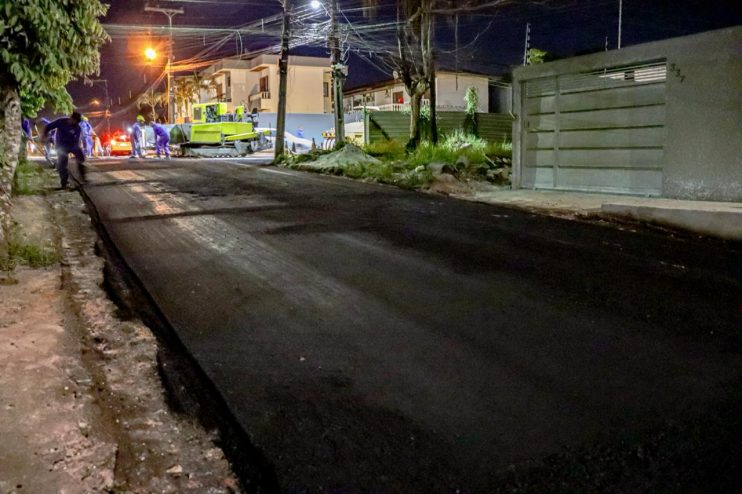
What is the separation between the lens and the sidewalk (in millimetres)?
8453

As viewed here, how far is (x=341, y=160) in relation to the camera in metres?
20.7

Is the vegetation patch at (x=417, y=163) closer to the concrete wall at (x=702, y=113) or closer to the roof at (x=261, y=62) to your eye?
the concrete wall at (x=702, y=113)

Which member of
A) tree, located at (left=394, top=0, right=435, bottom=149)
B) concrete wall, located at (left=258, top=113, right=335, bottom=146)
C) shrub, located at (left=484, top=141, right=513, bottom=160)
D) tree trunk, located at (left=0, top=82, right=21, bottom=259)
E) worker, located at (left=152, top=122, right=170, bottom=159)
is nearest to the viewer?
tree trunk, located at (left=0, top=82, right=21, bottom=259)

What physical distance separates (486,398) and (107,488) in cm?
195

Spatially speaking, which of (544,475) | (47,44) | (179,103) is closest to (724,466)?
(544,475)

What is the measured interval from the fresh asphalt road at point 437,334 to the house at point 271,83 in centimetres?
5090

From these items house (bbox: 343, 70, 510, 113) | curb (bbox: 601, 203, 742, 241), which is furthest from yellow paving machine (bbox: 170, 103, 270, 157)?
curb (bbox: 601, 203, 742, 241)

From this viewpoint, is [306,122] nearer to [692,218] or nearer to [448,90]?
[448,90]

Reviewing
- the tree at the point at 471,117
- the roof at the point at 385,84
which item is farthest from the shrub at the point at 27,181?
the roof at the point at 385,84

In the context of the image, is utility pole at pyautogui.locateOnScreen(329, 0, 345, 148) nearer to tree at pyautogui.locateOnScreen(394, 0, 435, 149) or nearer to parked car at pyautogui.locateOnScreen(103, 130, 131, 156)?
tree at pyautogui.locateOnScreen(394, 0, 435, 149)

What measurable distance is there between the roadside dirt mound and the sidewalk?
21.7 feet

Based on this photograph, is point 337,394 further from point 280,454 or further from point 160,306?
point 160,306

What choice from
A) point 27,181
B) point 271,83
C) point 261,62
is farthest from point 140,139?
point 271,83

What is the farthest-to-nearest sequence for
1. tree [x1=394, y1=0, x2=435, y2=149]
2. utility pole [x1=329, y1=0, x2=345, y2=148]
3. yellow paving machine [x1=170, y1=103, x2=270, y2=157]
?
yellow paving machine [x1=170, y1=103, x2=270, y2=157]
utility pole [x1=329, y1=0, x2=345, y2=148]
tree [x1=394, y1=0, x2=435, y2=149]
